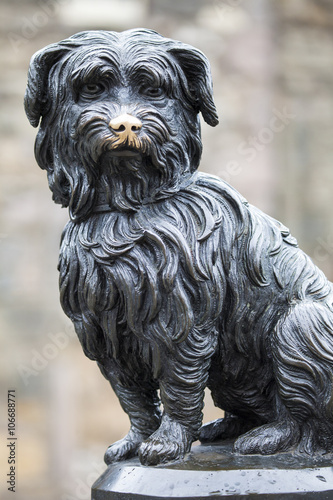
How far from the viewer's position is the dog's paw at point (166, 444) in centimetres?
180

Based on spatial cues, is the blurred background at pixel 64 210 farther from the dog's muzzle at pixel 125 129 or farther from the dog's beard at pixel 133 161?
the dog's muzzle at pixel 125 129

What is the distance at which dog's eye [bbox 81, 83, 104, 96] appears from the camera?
5.80ft

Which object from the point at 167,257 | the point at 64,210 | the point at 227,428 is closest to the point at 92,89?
the point at 167,257

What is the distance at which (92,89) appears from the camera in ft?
5.81

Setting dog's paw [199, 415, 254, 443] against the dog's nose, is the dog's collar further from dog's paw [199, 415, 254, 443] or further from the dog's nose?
dog's paw [199, 415, 254, 443]

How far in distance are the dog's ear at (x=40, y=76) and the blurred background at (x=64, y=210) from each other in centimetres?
230

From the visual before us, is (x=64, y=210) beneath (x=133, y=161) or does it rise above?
above

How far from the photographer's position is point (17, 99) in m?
4.22

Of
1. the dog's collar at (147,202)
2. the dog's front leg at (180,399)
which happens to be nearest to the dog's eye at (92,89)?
the dog's collar at (147,202)

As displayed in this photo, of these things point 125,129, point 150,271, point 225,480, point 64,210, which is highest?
point 64,210

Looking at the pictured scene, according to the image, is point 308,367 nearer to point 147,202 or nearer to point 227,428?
point 227,428

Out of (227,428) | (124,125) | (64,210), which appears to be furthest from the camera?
(64,210)

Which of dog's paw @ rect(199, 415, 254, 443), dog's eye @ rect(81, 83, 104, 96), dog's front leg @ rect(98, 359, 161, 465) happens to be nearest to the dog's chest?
dog's front leg @ rect(98, 359, 161, 465)

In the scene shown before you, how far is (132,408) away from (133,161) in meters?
0.65
